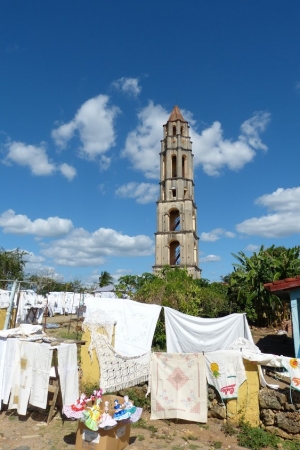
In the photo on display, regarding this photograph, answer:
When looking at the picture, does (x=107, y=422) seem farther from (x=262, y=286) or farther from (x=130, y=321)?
(x=262, y=286)

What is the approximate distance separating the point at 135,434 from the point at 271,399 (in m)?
2.59

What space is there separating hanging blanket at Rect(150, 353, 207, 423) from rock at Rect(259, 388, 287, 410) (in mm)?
1065

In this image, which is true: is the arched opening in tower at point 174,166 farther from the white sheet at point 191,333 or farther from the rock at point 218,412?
the rock at point 218,412

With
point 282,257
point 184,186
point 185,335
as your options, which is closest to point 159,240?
point 184,186

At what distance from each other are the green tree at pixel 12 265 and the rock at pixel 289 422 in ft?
94.2

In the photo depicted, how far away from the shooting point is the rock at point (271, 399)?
5.85 m

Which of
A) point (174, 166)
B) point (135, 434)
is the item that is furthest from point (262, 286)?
point (174, 166)

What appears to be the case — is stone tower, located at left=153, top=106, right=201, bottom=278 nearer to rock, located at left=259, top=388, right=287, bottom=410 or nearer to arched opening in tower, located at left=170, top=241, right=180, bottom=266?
arched opening in tower, located at left=170, top=241, right=180, bottom=266

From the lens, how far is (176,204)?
29922mm

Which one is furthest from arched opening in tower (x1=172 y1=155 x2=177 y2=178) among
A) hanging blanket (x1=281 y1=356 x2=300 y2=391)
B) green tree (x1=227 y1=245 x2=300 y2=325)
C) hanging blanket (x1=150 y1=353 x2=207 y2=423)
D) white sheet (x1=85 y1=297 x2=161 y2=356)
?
hanging blanket (x1=281 y1=356 x2=300 y2=391)

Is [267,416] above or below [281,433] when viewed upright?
above

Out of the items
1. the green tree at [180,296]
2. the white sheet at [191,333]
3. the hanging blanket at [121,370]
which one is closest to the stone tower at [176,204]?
the green tree at [180,296]

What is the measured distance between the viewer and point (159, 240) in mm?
29344

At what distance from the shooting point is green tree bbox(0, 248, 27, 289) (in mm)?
30625
